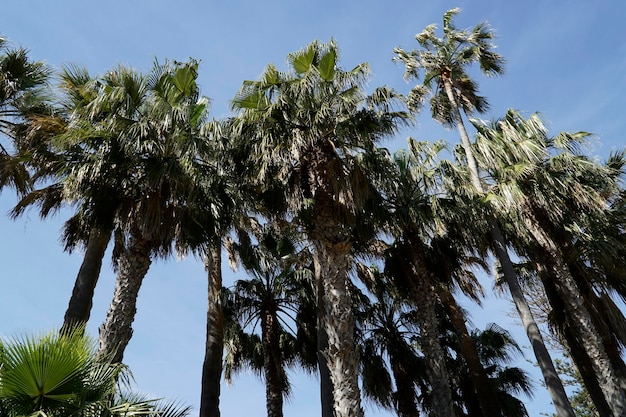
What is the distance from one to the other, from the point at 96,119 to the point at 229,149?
279 cm

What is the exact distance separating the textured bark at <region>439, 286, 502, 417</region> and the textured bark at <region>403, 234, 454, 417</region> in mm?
1813

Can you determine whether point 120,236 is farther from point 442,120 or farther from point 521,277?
point 521,277

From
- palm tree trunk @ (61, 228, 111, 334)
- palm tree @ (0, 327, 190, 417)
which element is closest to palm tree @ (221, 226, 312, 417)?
palm tree trunk @ (61, 228, 111, 334)

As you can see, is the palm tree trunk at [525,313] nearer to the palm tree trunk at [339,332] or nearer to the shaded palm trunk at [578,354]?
the shaded palm trunk at [578,354]

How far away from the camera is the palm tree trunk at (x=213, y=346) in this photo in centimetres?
1182

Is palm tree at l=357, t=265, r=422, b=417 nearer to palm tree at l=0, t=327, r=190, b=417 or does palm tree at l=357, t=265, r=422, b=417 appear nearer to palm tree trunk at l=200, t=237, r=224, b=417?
palm tree trunk at l=200, t=237, r=224, b=417

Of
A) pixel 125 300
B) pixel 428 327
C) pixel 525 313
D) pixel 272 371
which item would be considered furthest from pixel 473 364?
pixel 125 300

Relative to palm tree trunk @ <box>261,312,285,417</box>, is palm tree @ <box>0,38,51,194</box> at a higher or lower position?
higher

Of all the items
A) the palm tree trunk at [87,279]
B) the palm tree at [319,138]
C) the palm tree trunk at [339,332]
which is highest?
the palm tree at [319,138]

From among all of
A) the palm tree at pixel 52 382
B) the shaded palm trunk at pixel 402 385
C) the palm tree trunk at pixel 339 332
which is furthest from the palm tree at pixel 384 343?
the palm tree at pixel 52 382

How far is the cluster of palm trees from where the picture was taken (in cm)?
954

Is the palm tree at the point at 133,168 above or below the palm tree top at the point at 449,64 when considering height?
below

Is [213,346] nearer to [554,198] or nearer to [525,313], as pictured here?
[525,313]

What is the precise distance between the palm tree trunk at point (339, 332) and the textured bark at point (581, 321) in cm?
538
